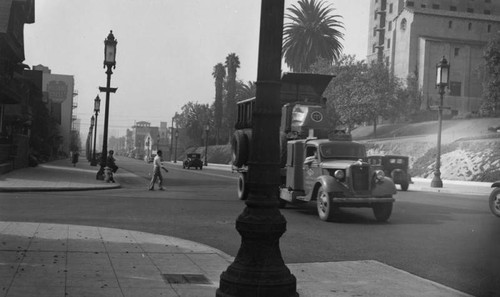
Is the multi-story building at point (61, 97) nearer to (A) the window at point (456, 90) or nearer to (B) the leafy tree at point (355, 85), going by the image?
(B) the leafy tree at point (355, 85)

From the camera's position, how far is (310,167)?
13141 mm

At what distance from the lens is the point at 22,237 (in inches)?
307

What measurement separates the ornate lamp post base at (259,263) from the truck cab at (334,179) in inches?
310

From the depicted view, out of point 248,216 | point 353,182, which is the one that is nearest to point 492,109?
point 248,216

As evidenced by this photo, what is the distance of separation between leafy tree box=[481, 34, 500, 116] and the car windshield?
7.69 meters

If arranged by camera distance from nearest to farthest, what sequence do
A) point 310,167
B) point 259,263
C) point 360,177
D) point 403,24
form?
1. point 259,263
2. point 403,24
3. point 360,177
4. point 310,167

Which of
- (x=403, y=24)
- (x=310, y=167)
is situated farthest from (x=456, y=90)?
(x=310, y=167)

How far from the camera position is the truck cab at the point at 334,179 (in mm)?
11914

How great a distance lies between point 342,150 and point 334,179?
4.07ft

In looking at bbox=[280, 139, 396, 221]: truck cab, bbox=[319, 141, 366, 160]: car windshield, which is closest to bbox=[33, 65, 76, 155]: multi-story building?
bbox=[280, 139, 396, 221]: truck cab

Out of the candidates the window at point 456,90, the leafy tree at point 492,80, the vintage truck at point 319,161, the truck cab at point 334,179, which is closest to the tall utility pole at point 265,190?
the leafy tree at point 492,80

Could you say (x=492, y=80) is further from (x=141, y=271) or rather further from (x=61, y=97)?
(x=61, y=97)

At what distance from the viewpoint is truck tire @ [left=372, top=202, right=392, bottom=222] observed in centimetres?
1218

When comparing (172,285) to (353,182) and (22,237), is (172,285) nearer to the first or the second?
(22,237)
